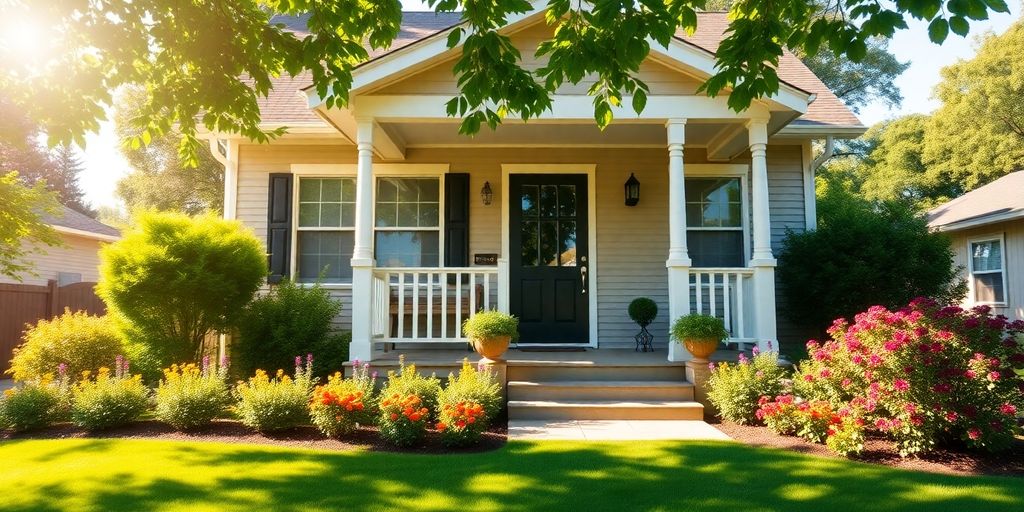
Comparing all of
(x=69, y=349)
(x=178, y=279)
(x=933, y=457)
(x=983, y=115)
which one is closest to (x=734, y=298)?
(x=933, y=457)

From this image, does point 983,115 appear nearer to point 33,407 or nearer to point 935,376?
point 935,376

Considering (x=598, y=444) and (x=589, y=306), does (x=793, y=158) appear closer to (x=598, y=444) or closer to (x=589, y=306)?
(x=589, y=306)

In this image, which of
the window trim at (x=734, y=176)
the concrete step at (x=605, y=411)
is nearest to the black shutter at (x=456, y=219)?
the concrete step at (x=605, y=411)

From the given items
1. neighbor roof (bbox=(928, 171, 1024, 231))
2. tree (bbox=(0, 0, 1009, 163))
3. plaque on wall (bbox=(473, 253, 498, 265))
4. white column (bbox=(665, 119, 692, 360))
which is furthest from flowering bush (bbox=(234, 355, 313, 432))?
neighbor roof (bbox=(928, 171, 1024, 231))

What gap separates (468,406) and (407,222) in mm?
3682

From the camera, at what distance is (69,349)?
6.62 m

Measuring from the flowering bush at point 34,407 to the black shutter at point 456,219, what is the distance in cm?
410

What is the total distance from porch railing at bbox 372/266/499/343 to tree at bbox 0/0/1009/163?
2.18 metres

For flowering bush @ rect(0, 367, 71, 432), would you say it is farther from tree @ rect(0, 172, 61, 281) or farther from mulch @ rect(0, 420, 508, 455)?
tree @ rect(0, 172, 61, 281)

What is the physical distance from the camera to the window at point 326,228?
25.3ft

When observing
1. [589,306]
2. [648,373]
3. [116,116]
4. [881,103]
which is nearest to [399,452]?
[648,373]

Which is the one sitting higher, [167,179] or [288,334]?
[167,179]

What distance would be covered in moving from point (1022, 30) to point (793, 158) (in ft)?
55.5

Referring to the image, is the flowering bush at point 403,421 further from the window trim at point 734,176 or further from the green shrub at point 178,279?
the window trim at point 734,176
